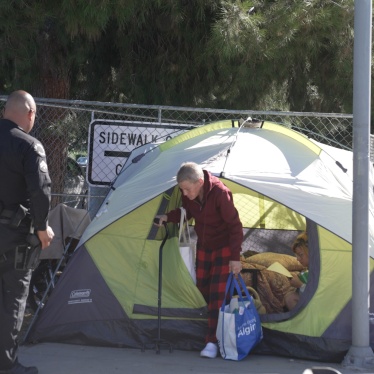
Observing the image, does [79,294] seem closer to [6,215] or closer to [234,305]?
[234,305]

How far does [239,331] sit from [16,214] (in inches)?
80.0

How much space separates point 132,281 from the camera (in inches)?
267

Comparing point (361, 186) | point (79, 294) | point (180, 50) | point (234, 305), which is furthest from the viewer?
point (180, 50)

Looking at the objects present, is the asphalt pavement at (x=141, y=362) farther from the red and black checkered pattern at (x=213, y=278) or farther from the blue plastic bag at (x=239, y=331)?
the red and black checkered pattern at (x=213, y=278)

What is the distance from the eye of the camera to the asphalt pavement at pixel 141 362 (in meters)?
5.93

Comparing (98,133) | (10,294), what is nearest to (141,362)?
(10,294)

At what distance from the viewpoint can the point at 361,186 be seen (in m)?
5.78

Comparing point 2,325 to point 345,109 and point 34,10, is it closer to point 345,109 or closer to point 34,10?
point 34,10

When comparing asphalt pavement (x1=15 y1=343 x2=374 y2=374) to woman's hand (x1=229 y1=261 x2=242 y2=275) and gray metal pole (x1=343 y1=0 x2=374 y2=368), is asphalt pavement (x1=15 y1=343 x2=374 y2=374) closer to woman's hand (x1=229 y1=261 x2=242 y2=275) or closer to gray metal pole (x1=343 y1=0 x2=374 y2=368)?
gray metal pole (x1=343 y1=0 x2=374 y2=368)

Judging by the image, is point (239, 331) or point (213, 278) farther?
point (213, 278)

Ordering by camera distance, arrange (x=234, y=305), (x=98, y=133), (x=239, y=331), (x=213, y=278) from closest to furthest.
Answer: (x=239, y=331) → (x=234, y=305) → (x=213, y=278) → (x=98, y=133)

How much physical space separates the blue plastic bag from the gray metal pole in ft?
2.68

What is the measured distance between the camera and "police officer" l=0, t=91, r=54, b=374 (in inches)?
210

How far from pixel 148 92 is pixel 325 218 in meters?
4.08
